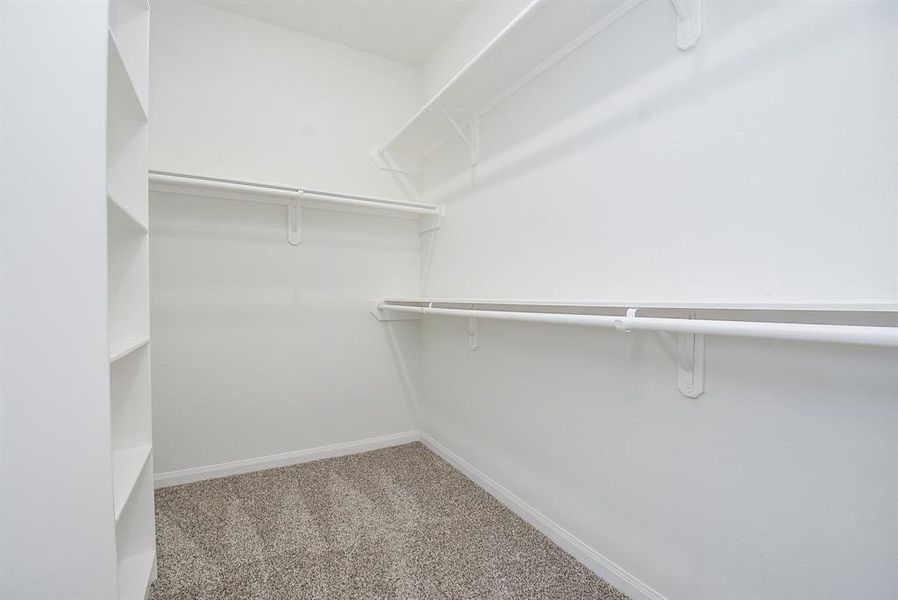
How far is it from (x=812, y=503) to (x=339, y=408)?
2039mm

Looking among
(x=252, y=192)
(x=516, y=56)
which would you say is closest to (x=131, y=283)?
(x=252, y=192)

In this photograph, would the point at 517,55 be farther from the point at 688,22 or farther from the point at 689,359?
the point at 689,359

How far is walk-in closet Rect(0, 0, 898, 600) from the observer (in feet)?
2.71

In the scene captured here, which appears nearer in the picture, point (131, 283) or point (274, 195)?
point (131, 283)

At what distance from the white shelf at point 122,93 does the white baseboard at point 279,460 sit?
1596mm

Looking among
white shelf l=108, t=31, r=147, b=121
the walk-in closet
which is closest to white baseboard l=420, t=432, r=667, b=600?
the walk-in closet

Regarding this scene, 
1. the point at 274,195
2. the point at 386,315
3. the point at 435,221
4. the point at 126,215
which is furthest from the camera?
the point at 386,315

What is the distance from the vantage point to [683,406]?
3.56 feet

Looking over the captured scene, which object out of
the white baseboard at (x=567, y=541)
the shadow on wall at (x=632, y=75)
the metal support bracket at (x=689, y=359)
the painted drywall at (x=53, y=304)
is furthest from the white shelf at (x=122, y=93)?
the white baseboard at (x=567, y=541)

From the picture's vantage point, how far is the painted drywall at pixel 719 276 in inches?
31.0

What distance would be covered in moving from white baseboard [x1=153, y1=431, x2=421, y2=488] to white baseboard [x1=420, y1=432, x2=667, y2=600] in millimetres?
507

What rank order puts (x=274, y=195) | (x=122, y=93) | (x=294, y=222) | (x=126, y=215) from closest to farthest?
1. (x=126, y=215)
2. (x=122, y=93)
3. (x=274, y=195)
4. (x=294, y=222)

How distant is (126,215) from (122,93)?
41 centimetres

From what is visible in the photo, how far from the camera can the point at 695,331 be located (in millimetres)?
834
